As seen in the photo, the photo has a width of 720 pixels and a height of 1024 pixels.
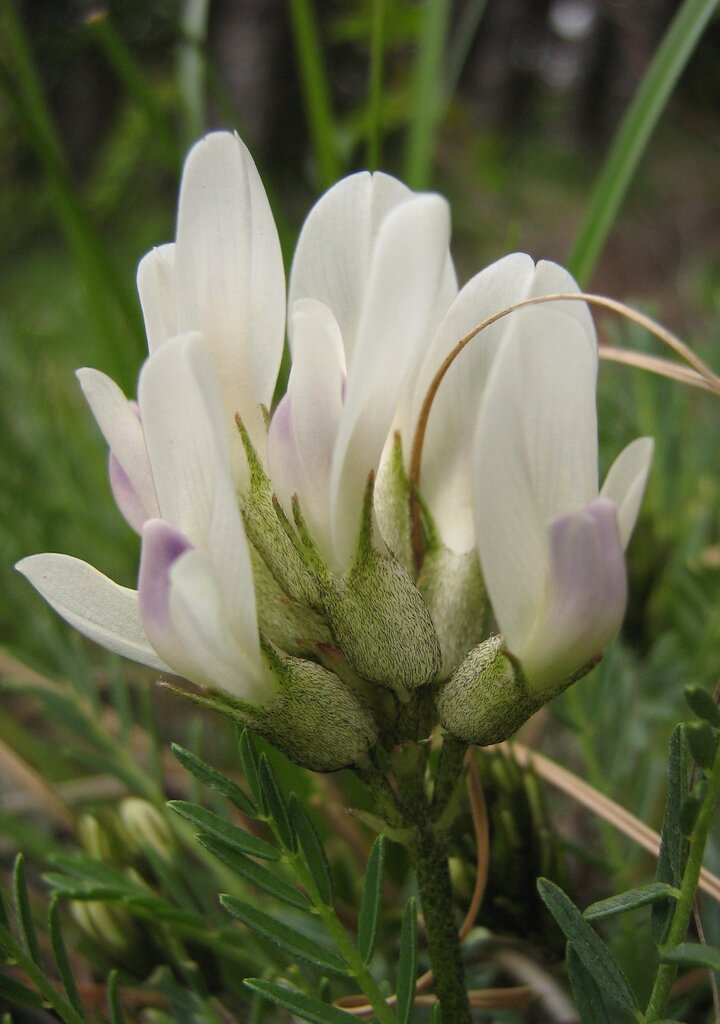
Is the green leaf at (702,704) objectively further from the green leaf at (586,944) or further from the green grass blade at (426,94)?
the green grass blade at (426,94)

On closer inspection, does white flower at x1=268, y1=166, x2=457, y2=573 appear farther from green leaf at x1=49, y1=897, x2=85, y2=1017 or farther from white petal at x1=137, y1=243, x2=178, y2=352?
green leaf at x1=49, y1=897, x2=85, y2=1017

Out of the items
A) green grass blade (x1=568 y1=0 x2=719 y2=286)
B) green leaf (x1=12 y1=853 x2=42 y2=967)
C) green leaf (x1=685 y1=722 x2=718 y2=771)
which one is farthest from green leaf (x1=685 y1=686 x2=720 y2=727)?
green grass blade (x1=568 y1=0 x2=719 y2=286)

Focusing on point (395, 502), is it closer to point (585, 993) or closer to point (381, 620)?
point (381, 620)

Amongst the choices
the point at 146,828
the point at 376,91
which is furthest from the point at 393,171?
the point at 146,828

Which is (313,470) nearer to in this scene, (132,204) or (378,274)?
(378,274)

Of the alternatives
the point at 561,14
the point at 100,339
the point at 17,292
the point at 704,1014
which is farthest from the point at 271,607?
the point at 561,14

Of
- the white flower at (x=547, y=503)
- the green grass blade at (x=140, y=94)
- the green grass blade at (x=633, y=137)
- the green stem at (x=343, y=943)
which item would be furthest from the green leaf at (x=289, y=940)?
the green grass blade at (x=140, y=94)
